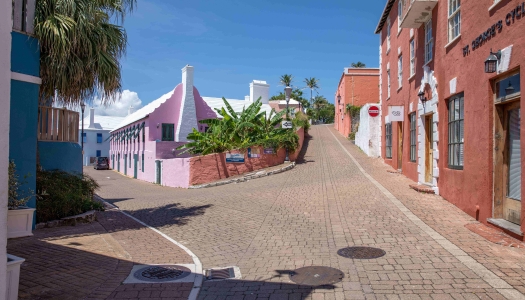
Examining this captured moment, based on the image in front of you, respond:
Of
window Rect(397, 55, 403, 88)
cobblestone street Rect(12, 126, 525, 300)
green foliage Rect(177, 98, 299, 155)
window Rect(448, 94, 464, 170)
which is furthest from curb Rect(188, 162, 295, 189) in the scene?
window Rect(448, 94, 464, 170)

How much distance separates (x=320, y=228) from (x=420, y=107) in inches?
276

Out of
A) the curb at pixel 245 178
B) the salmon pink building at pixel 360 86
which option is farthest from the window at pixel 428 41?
the salmon pink building at pixel 360 86

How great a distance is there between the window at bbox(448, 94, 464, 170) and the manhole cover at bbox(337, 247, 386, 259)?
4564 mm

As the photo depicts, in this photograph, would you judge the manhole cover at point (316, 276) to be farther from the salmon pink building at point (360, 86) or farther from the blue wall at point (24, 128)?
the salmon pink building at point (360, 86)

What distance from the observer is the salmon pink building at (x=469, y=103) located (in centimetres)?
791

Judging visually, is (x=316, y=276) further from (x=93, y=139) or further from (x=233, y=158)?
(x=93, y=139)

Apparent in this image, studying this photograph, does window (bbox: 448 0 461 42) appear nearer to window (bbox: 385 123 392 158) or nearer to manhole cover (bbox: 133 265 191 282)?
manhole cover (bbox: 133 265 191 282)

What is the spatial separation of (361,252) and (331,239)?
1.12 metres

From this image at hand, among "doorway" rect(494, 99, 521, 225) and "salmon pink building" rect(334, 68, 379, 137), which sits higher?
"salmon pink building" rect(334, 68, 379, 137)

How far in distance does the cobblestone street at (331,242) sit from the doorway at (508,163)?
0.84 meters

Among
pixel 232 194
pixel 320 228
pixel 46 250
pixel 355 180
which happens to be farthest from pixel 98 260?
pixel 355 180

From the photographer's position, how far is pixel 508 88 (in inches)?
316

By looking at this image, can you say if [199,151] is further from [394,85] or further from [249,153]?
[394,85]

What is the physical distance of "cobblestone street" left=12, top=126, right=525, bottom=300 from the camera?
5.65m
